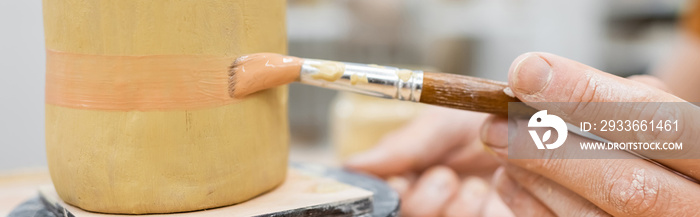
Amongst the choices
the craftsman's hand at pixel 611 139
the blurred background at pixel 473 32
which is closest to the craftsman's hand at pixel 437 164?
the craftsman's hand at pixel 611 139

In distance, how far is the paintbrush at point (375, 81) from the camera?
1.55ft

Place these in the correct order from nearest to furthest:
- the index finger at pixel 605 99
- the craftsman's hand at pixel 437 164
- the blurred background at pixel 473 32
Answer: the index finger at pixel 605 99
the craftsman's hand at pixel 437 164
the blurred background at pixel 473 32

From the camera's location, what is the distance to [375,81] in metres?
Answer: 0.48

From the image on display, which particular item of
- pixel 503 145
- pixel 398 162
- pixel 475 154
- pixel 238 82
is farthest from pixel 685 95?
pixel 238 82

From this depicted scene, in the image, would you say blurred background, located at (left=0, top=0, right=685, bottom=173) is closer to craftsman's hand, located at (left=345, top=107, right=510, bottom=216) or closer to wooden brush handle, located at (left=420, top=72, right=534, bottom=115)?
craftsman's hand, located at (left=345, top=107, right=510, bottom=216)

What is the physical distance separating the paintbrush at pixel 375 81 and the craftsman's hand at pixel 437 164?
0.23 metres

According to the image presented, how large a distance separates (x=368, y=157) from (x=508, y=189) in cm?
24

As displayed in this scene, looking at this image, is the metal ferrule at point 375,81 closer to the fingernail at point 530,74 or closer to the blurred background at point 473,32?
the fingernail at point 530,74

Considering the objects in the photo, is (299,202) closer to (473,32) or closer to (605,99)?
(605,99)

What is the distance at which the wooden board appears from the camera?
47cm

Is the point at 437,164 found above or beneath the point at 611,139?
beneath

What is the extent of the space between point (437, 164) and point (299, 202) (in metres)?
0.45

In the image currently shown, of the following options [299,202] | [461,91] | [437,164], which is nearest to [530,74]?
[461,91]

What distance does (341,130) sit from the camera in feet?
3.39
